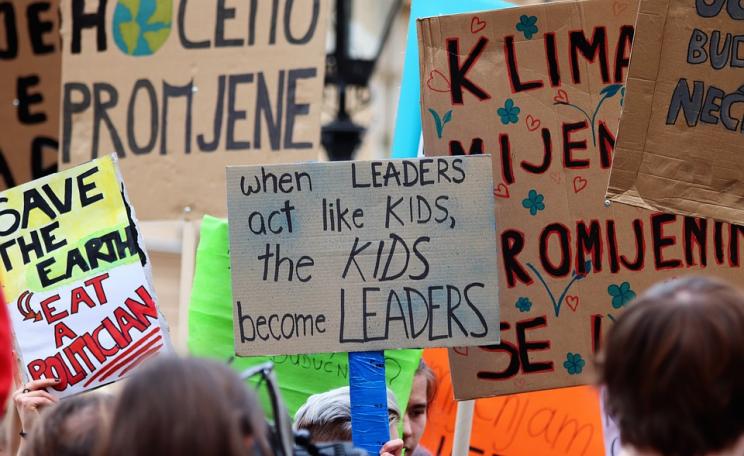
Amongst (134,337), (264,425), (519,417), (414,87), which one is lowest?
(519,417)

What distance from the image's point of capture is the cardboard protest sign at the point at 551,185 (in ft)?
10.7

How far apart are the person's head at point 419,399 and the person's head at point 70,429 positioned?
1.65 m

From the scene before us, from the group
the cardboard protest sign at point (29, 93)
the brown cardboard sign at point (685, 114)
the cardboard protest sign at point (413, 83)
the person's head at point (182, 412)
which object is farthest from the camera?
the cardboard protest sign at point (29, 93)

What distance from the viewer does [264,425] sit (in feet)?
5.46

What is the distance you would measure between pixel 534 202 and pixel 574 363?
0.45 m

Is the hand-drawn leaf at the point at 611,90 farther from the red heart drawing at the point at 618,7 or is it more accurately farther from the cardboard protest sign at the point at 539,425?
the cardboard protest sign at the point at 539,425

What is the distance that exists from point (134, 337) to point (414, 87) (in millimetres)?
1259

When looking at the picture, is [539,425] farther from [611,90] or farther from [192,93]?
[192,93]

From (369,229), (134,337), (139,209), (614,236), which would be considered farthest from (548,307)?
(139,209)

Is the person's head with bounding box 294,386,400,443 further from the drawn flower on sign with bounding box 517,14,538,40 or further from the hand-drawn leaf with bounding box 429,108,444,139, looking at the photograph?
the drawn flower on sign with bounding box 517,14,538,40

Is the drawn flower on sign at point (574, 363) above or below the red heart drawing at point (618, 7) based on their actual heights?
below

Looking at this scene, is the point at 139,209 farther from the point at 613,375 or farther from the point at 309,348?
the point at 613,375

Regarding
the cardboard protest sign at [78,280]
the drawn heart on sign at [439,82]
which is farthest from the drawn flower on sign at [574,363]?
the cardboard protest sign at [78,280]

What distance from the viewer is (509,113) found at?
3.30 meters
